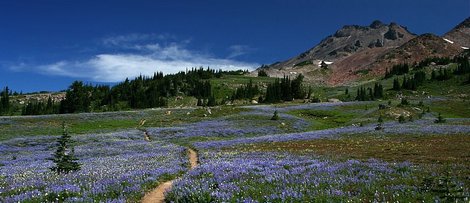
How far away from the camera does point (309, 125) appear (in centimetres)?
7438

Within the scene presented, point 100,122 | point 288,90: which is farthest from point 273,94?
point 100,122

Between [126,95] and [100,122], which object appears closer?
[100,122]

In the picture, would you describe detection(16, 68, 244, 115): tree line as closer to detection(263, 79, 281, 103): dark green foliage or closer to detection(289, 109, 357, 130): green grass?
detection(263, 79, 281, 103): dark green foliage

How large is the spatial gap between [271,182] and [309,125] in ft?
196

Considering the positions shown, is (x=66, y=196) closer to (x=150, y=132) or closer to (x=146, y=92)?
(x=150, y=132)

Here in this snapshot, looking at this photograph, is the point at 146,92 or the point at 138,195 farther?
the point at 146,92

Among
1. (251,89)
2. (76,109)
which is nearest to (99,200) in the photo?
(76,109)

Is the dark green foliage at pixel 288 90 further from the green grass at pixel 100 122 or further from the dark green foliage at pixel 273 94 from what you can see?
the green grass at pixel 100 122

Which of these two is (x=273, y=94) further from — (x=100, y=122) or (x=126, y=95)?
(x=100, y=122)

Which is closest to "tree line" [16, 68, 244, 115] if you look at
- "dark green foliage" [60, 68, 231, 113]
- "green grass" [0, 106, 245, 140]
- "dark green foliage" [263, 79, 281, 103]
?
"dark green foliage" [60, 68, 231, 113]

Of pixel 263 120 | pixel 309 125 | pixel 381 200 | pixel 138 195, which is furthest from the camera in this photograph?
pixel 263 120

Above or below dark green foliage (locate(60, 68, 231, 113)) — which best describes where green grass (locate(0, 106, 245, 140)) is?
below

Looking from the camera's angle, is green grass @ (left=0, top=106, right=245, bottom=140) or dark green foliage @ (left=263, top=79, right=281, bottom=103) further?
dark green foliage @ (left=263, top=79, right=281, bottom=103)

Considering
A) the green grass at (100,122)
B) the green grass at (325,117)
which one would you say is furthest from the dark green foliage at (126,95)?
the green grass at (325,117)
